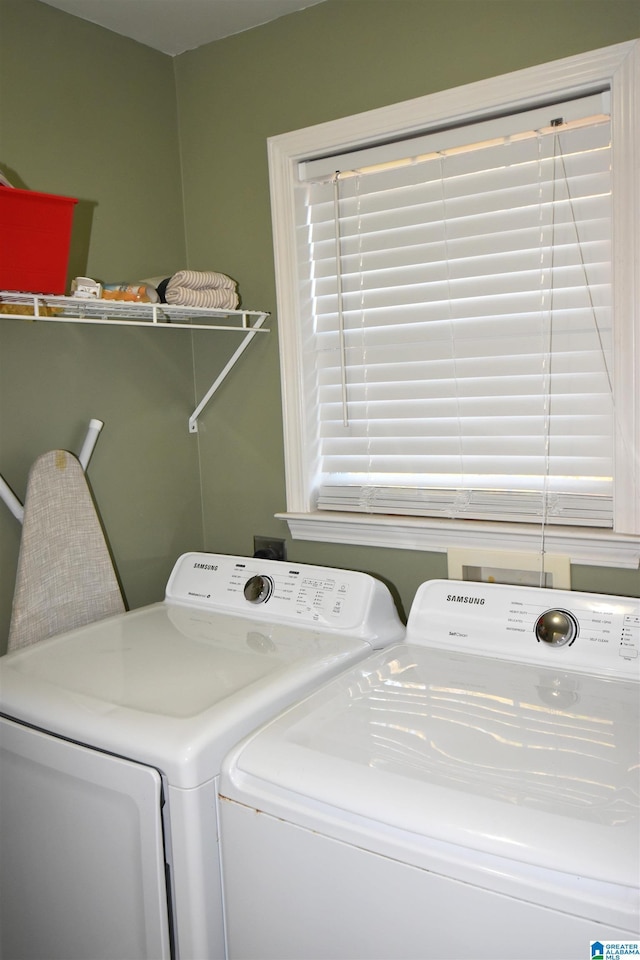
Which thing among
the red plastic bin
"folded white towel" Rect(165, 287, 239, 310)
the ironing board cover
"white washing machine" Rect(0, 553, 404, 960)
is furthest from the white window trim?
the red plastic bin

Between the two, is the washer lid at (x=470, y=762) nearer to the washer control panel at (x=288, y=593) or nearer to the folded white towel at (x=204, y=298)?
the washer control panel at (x=288, y=593)

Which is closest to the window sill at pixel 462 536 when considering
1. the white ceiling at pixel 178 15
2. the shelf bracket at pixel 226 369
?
the shelf bracket at pixel 226 369

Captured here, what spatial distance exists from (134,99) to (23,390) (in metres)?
0.88

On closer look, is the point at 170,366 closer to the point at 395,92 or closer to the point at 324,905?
the point at 395,92

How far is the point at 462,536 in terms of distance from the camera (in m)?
1.85

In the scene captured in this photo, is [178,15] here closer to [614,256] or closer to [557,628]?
[614,256]

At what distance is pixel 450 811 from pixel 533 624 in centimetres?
60

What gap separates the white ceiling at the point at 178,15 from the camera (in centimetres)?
188

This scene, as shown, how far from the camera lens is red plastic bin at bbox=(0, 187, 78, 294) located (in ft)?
4.81

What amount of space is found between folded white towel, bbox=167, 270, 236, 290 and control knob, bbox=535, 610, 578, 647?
111cm

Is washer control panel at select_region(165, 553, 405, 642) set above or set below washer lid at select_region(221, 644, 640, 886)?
above
